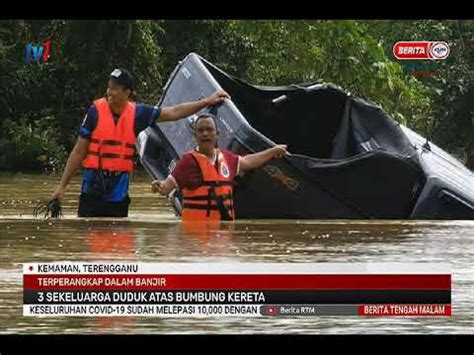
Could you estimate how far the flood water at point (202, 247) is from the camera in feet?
26.9

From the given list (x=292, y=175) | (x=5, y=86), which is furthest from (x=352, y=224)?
(x=5, y=86)

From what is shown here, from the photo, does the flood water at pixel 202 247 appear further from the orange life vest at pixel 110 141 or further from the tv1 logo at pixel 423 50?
the tv1 logo at pixel 423 50

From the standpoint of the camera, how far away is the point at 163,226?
9258 millimetres

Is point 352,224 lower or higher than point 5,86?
lower

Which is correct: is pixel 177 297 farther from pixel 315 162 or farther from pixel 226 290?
pixel 315 162

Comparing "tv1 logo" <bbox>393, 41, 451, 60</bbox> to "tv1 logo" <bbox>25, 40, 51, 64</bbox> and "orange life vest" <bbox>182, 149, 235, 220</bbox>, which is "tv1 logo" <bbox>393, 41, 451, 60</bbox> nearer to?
"orange life vest" <bbox>182, 149, 235, 220</bbox>

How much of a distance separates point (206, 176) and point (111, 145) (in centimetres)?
46

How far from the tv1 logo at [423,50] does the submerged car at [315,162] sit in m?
0.68

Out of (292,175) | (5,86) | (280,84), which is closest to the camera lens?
(5,86)

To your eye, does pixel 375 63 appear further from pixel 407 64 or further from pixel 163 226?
pixel 163 226

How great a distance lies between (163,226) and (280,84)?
1384 mm

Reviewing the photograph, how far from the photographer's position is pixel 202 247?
882cm

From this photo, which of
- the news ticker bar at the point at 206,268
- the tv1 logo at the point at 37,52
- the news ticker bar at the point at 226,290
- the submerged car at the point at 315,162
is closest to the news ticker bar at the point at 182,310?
the news ticker bar at the point at 226,290

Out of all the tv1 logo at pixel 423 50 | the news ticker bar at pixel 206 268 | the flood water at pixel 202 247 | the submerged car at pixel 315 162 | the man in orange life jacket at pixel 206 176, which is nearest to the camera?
the flood water at pixel 202 247
